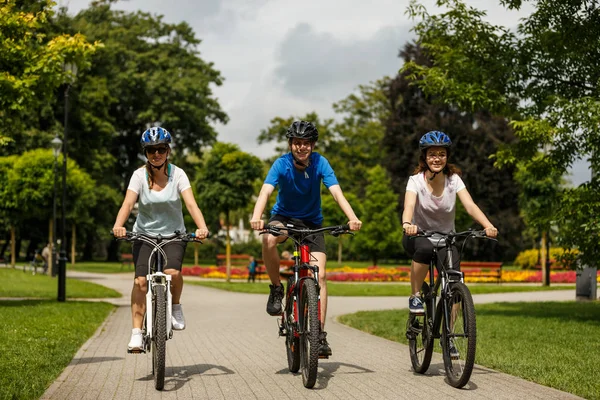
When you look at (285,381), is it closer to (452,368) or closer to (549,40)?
(452,368)

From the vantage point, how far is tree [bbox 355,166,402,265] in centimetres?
4925

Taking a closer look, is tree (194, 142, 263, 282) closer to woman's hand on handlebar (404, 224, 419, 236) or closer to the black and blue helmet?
the black and blue helmet

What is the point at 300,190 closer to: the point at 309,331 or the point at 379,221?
the point at 309,331

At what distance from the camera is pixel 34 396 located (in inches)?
247

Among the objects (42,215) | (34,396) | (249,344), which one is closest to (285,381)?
(34,396)

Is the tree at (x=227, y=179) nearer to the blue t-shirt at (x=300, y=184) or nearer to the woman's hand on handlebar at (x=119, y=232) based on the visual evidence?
the blue t-shirt at (x=300, y=184)

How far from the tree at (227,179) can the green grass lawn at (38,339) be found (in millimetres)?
14693

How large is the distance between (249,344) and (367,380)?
3.47m

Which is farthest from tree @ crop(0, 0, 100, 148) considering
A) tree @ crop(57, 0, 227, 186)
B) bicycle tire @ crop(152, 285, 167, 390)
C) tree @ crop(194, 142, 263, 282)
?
tree @ crop(57, 0, 227, 186)

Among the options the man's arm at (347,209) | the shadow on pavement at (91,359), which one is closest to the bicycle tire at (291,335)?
the man's arm at (347,209)

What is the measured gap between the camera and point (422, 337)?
755 cm

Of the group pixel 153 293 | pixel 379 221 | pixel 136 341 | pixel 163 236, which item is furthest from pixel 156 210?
pixel 379 221

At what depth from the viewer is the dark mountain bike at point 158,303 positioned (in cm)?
665

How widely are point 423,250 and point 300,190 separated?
1150 millimetres
